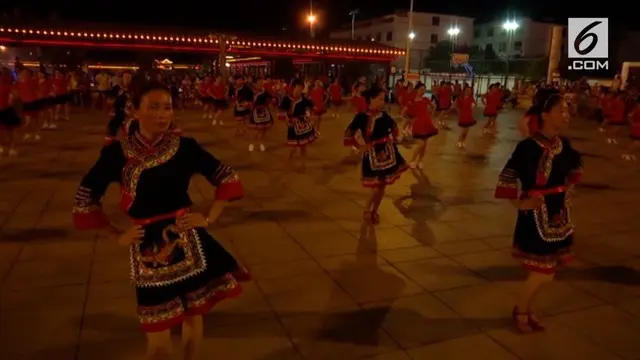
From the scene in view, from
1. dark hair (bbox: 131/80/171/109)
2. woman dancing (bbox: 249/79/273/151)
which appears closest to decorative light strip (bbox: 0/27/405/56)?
woman dancing (bbox: 249/79/273/151)

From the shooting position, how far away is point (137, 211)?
2521mm

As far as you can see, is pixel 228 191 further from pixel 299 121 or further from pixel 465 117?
pixel 465 117

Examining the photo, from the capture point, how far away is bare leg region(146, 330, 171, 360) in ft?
8.77

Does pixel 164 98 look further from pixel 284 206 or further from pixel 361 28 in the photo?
pixel 361 28

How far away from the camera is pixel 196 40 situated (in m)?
25.2

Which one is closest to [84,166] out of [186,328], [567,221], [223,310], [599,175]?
[223,310]

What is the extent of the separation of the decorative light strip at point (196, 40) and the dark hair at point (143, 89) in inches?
898

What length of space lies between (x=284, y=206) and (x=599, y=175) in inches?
272

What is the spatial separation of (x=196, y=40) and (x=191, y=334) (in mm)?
24149

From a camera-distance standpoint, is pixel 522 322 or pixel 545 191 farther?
pixel 522 322

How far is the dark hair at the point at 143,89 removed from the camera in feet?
8.29

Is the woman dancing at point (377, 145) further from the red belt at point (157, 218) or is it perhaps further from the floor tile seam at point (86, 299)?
the red belt at point (157, 218)

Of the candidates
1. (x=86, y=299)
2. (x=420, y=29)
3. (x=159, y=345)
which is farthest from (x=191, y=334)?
(x=420, y=29)

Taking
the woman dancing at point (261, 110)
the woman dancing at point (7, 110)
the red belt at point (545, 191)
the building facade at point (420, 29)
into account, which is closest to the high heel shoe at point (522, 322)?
the red belt at point (545, 191)
